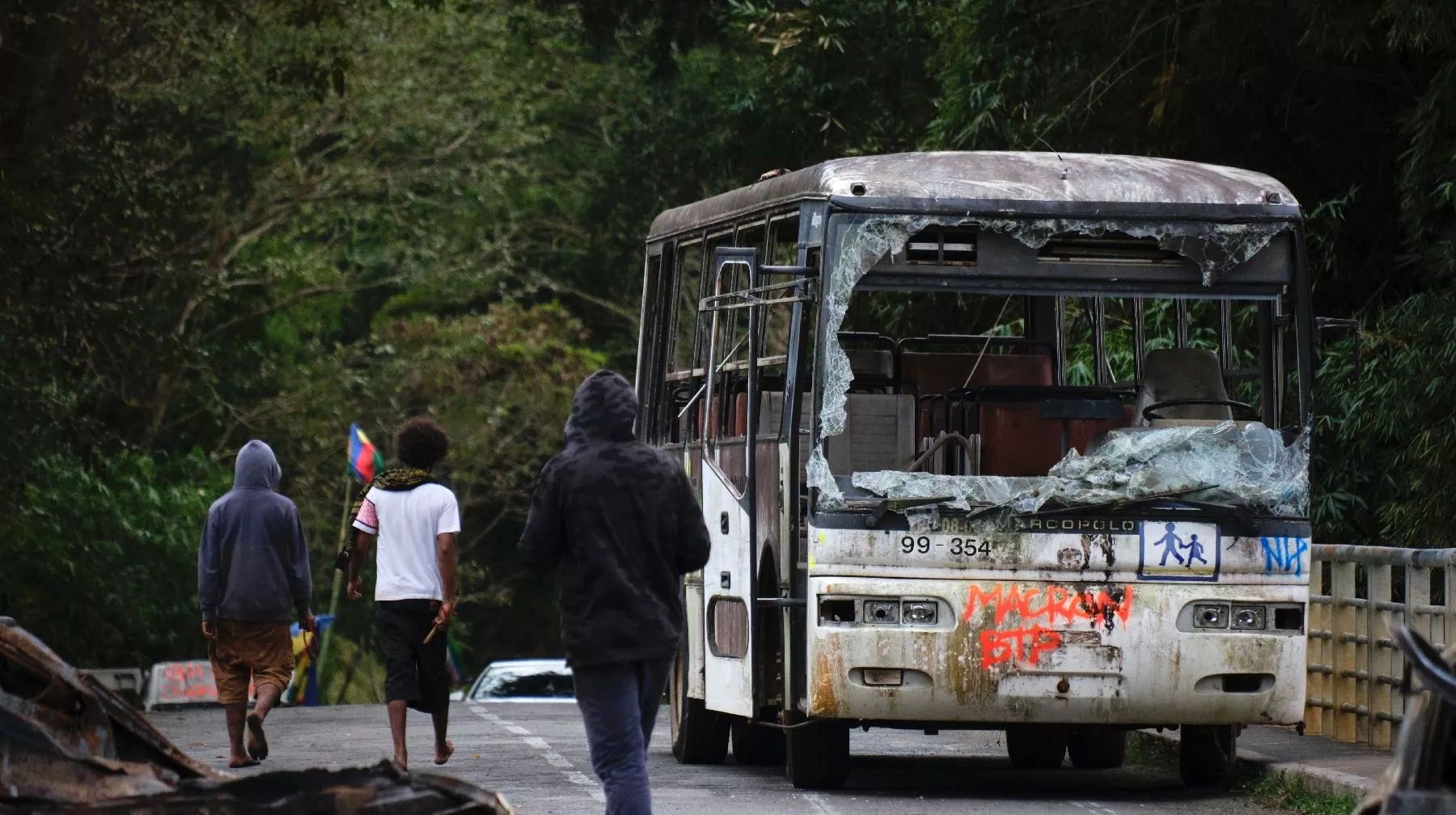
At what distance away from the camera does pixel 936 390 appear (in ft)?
46.7

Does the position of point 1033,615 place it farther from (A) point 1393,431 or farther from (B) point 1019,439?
(A) point 1393,431

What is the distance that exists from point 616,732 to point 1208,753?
555 centimetres

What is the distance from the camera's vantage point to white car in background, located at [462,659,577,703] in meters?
29.8

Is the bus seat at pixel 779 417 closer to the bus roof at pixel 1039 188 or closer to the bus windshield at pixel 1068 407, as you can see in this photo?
the bus windshield at pixel 1068 407

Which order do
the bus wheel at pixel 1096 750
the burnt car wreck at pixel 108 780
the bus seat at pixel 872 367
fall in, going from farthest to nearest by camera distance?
1. the bus wheel at pixel 1096 750
2. the bus seat at pixel 872 367
3. the burnt car wreck at pixel 108 780

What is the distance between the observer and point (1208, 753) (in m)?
13.5

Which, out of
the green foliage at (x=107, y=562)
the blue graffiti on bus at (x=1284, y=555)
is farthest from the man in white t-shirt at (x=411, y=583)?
the green foliage at (x=107, y=562)

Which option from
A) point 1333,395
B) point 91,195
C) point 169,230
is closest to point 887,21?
point 169,230

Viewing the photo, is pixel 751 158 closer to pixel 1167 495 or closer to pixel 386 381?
pixel 386 381

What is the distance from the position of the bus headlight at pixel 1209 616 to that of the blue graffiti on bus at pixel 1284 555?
289 mm

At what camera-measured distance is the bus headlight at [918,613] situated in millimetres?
12328

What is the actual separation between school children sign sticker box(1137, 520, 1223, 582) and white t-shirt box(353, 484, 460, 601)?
137 inches

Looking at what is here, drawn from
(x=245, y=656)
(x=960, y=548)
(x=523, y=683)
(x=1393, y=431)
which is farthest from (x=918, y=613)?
(x=523, y=683)

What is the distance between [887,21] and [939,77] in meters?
5.07
